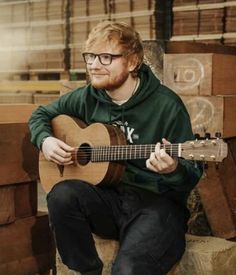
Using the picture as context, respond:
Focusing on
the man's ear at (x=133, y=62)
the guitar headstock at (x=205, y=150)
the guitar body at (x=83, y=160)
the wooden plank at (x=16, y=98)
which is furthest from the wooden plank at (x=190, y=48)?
the wooden plank at (x=16, y=98)

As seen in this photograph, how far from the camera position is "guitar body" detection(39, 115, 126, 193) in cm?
297

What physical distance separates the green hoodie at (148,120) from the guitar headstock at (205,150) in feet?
0.38

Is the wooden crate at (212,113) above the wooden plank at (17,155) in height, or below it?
above

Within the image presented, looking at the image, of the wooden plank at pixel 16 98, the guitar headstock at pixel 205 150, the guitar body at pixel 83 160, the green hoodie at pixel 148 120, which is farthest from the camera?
the wooden plank at pixel 16 98

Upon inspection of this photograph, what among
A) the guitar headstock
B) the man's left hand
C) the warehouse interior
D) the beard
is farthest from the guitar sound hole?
the guitar headstock

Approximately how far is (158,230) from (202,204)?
0.86 meters

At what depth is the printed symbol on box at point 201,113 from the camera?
138 inches

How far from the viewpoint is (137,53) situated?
10.1ft

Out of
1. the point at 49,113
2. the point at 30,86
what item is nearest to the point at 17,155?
the point at 49,113

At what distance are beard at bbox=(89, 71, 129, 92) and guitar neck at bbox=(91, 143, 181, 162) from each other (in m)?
0.31

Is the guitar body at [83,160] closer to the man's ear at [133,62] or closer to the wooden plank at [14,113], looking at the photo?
the man's ear at [133,62]

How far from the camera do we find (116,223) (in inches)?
116

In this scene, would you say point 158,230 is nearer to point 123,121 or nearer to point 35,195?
point 123,121

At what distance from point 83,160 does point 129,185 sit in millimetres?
277
